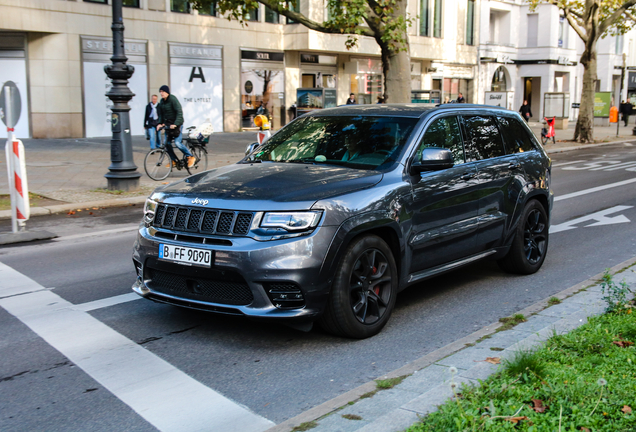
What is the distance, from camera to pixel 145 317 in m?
5.54

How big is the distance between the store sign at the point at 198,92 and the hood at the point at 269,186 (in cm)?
2481

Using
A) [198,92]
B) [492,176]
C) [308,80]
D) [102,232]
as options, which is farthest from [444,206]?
[308,80]

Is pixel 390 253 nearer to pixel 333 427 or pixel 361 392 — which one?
pixel 361 392

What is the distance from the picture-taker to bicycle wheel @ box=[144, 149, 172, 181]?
15.3m

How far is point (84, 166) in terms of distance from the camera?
17.7m

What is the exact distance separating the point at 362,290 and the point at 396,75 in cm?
1613

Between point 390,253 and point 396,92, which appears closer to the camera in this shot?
point 390,253

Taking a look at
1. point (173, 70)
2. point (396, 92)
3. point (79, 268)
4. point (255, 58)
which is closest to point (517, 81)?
point (255, 58)

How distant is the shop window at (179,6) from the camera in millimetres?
29031

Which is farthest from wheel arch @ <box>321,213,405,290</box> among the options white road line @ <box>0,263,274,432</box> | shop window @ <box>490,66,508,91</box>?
shop window @ <box>490,66,508,91</box>

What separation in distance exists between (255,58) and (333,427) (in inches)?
1203

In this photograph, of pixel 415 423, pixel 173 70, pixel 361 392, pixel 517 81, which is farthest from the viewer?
pixel 517 81

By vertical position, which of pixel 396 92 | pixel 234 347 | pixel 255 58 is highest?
pixel 255 58

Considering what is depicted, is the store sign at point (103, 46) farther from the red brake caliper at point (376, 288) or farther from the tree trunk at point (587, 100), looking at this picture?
the red brake caliper at point (376, 288)
